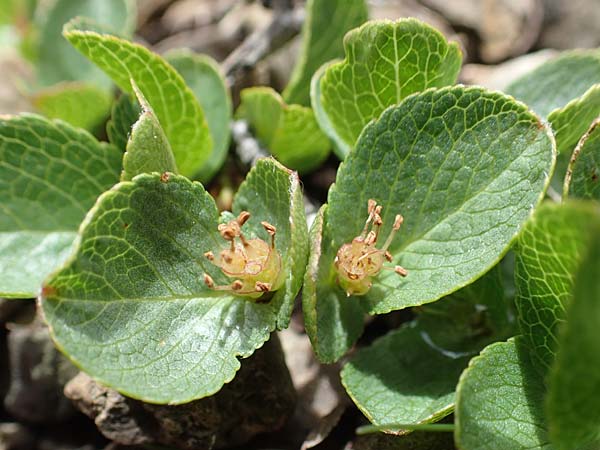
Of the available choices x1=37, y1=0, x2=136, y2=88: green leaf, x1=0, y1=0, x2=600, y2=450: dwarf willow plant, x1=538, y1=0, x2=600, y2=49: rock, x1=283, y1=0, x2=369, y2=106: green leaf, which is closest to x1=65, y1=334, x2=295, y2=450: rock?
x1=0, y1=0, x2=600, y2=450: dwarf willow plant

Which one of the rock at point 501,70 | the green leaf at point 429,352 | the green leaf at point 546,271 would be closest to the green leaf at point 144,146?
the green leaf at point 429,352

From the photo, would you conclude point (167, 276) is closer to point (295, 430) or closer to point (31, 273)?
point (31, 273)

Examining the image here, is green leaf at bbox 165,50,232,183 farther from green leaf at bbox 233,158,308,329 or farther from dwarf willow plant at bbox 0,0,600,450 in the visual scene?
green leaf at bbox 233,158,308,329

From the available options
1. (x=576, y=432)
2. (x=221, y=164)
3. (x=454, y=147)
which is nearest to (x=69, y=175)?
(x=221, y=164)

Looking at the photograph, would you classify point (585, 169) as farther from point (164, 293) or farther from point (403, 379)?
point (164, 293)

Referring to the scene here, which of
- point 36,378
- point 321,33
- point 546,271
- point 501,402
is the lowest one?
point 36,378

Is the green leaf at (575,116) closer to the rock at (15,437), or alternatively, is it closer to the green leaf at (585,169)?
the green leaf at (585,169)

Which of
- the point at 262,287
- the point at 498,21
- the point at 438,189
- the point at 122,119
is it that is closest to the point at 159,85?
the point at 122,119
